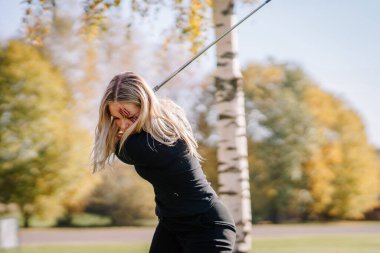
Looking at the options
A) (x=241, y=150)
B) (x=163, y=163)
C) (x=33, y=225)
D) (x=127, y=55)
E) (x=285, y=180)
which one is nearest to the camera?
(x=163, y=163)

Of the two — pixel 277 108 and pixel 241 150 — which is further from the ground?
pixel 277 108

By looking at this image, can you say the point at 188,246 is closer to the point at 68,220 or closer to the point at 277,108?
the point at 68,220

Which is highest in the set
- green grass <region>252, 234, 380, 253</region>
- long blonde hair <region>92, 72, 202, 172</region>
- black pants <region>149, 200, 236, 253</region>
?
long blonde hair <region>92, 72, 202, 172</region>

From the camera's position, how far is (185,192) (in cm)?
282

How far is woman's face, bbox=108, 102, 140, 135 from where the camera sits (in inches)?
112

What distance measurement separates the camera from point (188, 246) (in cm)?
288

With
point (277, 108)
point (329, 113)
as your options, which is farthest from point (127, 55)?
point (329, 113)

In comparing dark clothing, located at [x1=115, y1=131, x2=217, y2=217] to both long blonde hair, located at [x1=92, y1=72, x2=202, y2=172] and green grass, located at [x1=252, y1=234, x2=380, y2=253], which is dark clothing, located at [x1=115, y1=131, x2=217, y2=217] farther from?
green grass, located at [x1=252, y1=234, x2=380, y2=253]

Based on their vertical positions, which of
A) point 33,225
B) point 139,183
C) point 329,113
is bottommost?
point 33,225

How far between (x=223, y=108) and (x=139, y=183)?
2639cm

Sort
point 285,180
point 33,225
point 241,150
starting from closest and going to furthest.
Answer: point 241,150 < point 33,225 < point 285,180

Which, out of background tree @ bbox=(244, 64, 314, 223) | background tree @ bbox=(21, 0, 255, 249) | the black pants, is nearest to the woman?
the black pants

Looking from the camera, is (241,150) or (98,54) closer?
(241,150)

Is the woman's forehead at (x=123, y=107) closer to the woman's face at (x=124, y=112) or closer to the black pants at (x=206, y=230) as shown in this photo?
the woman's face at (x=124, y=112)
